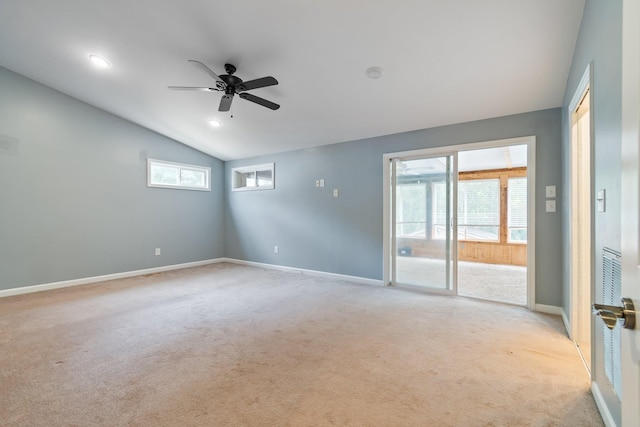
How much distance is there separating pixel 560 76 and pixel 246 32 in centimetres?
300

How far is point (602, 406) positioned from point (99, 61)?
5426 millimetres

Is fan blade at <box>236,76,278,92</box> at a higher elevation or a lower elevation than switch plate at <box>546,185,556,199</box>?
higher

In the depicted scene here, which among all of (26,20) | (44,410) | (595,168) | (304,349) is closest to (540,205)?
(595,168)

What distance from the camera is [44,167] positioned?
13.4 ft

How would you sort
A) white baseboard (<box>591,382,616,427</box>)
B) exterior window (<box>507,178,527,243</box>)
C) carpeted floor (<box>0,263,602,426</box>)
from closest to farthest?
1. white baseboard (<box>591,382,616,427</box>)
2. carpeted floor (<box>0,263,602,426</box>)
3. exterior window (<box>507,178,527,243</box>)

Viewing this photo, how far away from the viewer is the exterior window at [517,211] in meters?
6.55

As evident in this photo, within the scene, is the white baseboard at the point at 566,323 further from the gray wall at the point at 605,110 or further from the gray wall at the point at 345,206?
the gray wall at the point at 605,110

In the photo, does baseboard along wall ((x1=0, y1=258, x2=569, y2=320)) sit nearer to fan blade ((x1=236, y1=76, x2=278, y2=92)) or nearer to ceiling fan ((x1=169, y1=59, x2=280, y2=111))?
ceiling fan ((x1=169, y1=59, x2=280, y2=111))

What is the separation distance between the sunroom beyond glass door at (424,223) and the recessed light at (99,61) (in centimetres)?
397

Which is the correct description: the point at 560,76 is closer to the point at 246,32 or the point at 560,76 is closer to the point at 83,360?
the point at 246,32

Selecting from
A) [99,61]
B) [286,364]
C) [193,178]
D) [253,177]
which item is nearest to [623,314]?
[286,364]

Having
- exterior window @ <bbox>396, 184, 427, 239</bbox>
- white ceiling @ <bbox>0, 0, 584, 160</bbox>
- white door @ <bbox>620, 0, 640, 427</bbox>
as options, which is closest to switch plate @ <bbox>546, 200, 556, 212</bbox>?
white ceiling @ <bbox>0, 0, 584, 160</bbox>

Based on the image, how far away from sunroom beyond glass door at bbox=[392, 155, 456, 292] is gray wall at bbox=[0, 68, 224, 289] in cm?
424

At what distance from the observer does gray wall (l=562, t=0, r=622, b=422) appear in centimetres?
130
